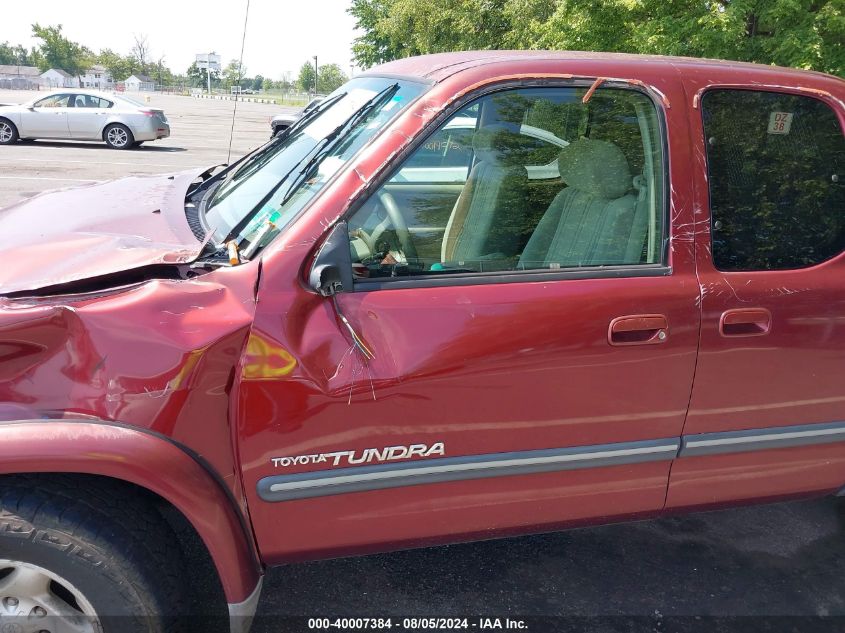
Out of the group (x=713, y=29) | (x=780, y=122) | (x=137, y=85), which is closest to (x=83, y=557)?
(x=780, y=122)

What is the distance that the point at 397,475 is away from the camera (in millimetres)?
2014

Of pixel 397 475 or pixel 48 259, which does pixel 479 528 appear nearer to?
pixel 397 475

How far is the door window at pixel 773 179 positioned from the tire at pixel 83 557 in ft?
6.30

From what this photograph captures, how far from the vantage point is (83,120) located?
16.4 metres

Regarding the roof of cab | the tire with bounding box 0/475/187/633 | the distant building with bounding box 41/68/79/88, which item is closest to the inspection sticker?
the roof of cab

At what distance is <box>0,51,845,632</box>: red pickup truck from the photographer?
5.90 ft

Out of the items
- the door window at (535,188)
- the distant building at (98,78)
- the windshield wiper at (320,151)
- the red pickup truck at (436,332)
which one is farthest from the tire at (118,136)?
the distant building at (98,78)

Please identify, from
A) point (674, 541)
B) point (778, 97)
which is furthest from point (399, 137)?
point (674, 541)

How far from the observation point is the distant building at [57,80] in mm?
69875

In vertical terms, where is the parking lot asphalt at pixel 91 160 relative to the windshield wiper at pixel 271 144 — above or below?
below

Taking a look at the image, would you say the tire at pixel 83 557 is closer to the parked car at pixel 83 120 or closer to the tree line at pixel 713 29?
the tree line at pixel 713 29

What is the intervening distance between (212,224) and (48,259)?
1.73 ft

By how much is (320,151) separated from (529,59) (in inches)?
28.6

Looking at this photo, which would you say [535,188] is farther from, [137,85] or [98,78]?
[98,78]
